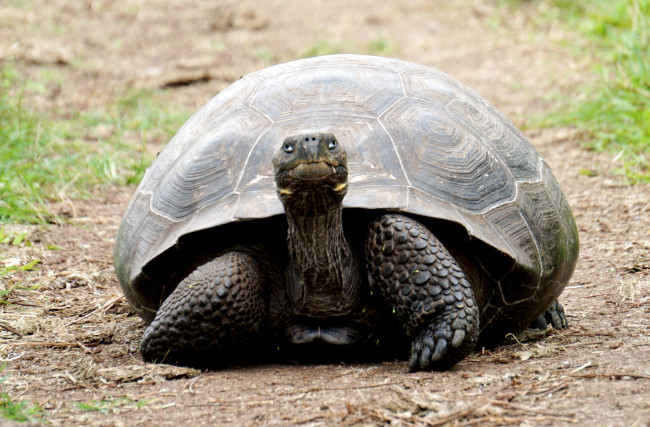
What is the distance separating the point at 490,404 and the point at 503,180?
1.18 meters

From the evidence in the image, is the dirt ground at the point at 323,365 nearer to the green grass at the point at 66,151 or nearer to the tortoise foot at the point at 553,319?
the tortoise foot at the point at 553,319

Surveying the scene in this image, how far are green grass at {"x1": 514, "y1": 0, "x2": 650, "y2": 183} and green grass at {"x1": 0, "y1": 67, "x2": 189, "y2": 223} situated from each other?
370 cm

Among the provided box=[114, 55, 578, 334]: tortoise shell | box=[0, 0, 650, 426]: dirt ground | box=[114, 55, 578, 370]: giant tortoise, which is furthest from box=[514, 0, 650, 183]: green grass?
box=[114, 55, 578, 370]: giant tortoise

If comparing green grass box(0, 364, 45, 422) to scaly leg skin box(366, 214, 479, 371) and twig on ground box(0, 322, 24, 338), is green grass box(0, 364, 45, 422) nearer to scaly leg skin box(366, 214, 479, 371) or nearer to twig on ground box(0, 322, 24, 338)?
twig on ground box(0, 322, 24, 338)

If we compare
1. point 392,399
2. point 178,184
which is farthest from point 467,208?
point 178,184

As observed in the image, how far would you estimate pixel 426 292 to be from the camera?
9.71 ft

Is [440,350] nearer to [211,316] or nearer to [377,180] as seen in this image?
[377,180]

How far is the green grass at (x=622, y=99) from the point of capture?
6.27 m

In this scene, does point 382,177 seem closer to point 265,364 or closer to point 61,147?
point 265,364

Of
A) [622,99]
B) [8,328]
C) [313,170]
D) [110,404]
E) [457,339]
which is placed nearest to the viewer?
[110,404]

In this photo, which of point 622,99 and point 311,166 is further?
point 622,99

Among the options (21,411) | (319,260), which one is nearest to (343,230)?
(319,260)

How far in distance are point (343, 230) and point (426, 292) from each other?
17.7 inches

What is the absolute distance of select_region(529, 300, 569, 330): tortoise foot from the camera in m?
3.61
